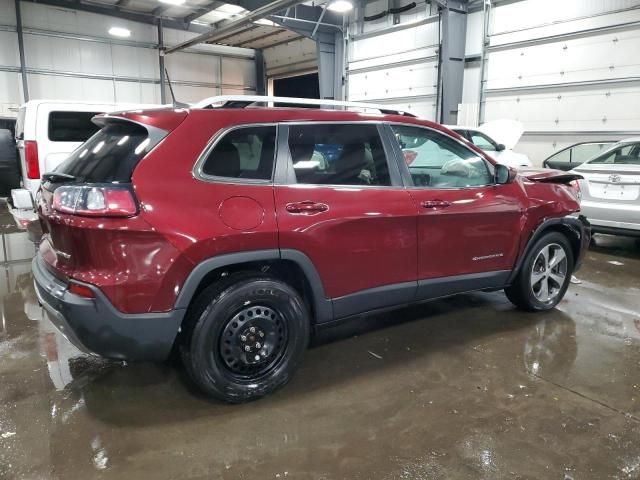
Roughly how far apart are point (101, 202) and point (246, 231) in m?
0.70

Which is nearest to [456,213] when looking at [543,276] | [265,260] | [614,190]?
[543,276]

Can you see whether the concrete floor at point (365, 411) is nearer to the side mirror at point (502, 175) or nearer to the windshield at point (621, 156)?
the side mirror at point (502, 175)

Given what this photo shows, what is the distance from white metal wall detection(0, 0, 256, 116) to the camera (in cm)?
1456

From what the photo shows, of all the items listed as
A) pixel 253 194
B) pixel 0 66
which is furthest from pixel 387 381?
pixel 0 66

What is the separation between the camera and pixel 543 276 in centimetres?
401

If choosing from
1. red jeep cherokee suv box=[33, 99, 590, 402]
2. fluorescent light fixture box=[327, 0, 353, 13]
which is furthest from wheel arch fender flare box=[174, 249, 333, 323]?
fluorescent light fixture box=[327, 0, 353, 13]

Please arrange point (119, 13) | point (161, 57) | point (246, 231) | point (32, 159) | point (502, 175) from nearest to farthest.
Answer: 1. point (246, 231)
2. point (502, 175)
3. point (32, 159)
4. point (119, 13)
5. point (161, 57)

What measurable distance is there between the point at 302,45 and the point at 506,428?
17159 mm

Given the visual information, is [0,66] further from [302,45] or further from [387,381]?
[387,381]

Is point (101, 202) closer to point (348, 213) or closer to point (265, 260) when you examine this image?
point (265, 260)

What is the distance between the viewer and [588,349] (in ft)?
11.3

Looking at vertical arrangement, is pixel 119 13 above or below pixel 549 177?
above

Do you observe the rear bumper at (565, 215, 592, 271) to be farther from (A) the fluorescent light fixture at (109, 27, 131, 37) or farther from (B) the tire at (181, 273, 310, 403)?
(A) the fluorescent light fixture at (109, 27, 131, 37)

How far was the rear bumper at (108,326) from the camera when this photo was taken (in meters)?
2.24
